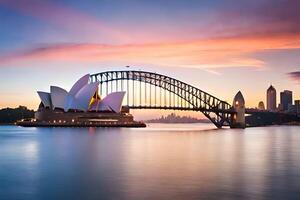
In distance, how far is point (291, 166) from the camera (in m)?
36.1

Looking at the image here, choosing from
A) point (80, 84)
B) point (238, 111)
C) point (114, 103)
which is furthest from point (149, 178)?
point (238, 111)

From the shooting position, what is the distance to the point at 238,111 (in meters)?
152

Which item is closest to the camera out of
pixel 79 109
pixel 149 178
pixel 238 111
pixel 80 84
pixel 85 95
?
pixel 149 178

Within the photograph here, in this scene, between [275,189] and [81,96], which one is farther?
[81,96]

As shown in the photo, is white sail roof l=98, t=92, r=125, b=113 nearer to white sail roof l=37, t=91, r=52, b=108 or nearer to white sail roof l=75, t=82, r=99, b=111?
white sail roof l=75, t=82, r=99, b=111

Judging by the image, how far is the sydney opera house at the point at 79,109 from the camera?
145 m

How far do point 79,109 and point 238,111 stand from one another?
53.0 m

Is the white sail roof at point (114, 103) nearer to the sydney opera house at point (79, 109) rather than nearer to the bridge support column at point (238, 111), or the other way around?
the sydney opera house at point (79, 109)

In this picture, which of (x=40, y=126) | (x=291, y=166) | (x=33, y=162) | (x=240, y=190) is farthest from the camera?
(x=40, y=126)

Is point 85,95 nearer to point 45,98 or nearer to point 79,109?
point 79,109

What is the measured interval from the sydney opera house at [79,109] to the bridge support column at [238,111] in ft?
120

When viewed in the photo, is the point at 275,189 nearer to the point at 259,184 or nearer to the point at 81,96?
the point at 259,184

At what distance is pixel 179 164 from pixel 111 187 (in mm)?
12573

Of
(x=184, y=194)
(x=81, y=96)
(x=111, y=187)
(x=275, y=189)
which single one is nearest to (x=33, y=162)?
(x=111, y=187)
